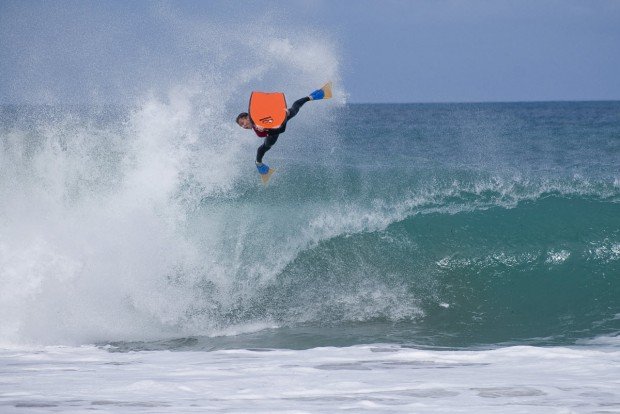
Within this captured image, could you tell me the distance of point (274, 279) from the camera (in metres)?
11.0

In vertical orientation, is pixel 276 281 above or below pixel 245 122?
below

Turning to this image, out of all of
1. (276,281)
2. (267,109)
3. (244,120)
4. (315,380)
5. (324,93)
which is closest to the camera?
(315,380)

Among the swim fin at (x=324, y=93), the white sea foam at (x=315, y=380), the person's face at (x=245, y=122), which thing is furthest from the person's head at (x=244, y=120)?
the white sea foam at (x=315, y=380)

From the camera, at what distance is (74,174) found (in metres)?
12.7

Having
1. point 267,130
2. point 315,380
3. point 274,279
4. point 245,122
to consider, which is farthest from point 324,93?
point 315,380

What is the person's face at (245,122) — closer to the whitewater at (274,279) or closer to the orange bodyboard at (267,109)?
the orange bodyboard at (267,109)

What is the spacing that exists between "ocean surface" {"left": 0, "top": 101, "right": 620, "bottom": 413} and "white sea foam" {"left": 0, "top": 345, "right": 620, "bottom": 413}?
0.10ft

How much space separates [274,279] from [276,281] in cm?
6

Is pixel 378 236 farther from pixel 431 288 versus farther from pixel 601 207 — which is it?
pixel 601 207

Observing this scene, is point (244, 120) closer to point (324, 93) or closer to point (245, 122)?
point (245, 122)

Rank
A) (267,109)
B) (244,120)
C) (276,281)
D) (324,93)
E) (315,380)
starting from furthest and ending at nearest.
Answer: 1. (276,281)
2. (324,93)
3. (267,109)
4. (244,120)
5. (315,380)

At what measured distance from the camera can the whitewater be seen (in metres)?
6.25

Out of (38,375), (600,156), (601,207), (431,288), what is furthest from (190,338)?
(600,156)

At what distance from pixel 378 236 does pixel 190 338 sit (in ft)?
13.7
